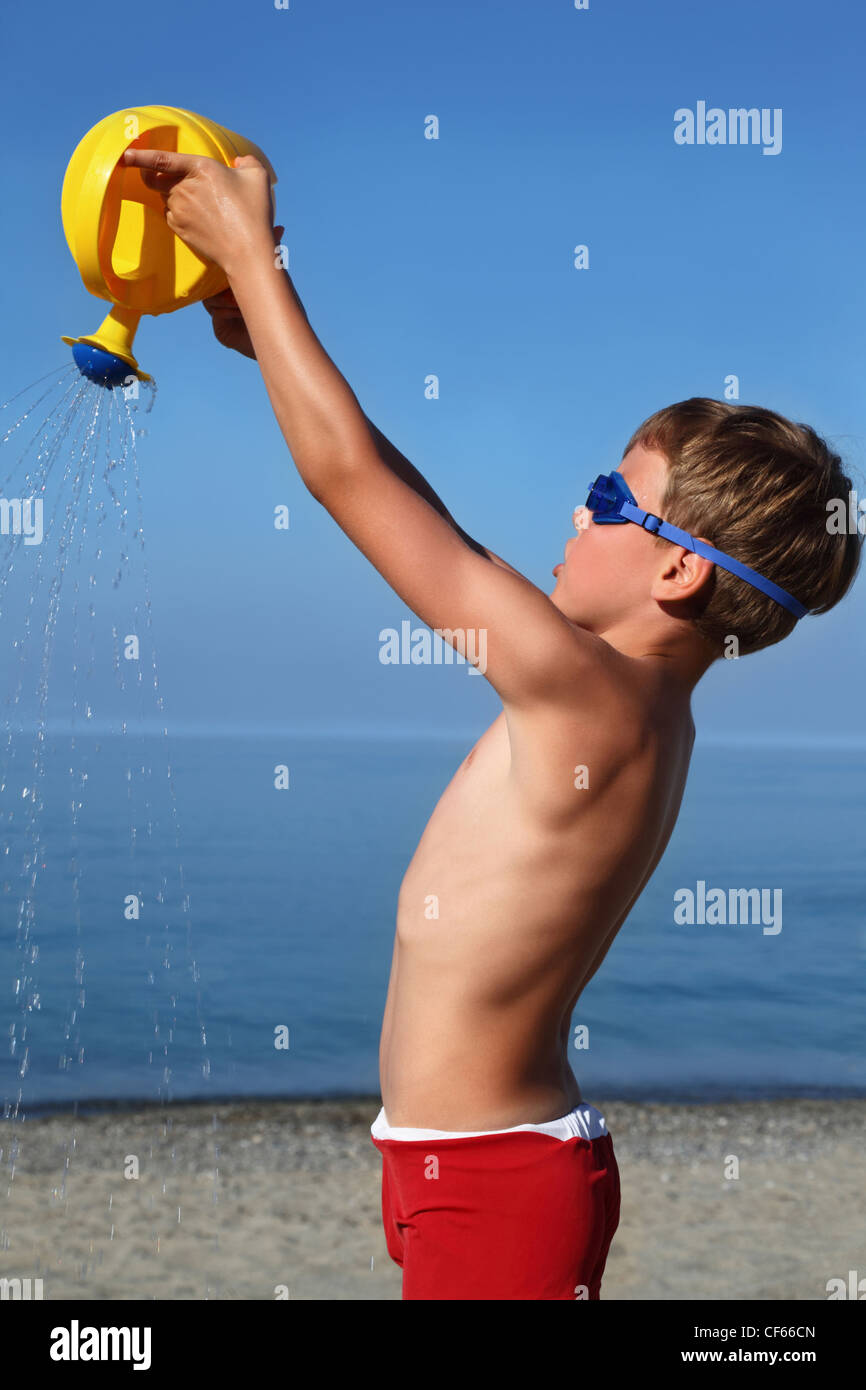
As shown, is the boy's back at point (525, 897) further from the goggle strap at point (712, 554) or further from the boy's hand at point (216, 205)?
the boy's hand at point (216, 205)

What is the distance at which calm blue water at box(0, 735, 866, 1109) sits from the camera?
12.3 metres

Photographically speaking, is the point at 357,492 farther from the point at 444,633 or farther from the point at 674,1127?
the point at 674,1127

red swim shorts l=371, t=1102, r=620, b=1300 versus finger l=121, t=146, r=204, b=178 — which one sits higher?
finger l=121, t=146, r=204, b=178

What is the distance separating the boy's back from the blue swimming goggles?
23cm

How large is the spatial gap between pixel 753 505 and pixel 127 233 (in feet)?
3.96

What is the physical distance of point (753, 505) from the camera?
7.14ft

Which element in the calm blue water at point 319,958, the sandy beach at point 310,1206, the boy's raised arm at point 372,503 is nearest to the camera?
the boy's raised arm at point 372,503

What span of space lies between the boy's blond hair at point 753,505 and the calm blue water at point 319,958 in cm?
894

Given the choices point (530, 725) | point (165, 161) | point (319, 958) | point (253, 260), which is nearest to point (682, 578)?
point (530, 725)

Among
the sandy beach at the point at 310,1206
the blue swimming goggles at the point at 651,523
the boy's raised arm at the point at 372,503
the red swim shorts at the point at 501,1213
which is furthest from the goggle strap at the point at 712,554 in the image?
the sandy beach at the point at 310,1206

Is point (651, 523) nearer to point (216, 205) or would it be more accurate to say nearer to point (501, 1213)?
point (216, 205)

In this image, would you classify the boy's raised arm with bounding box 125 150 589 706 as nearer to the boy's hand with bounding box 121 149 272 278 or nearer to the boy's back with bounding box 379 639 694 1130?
the boy's hand with bounding box 121 149 272 278

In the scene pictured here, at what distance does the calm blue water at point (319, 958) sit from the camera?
12305 millimetres

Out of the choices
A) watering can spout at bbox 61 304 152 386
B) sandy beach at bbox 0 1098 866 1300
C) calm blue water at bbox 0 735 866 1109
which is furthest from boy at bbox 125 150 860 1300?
calm blue water at bbox 0 735 866 1109
